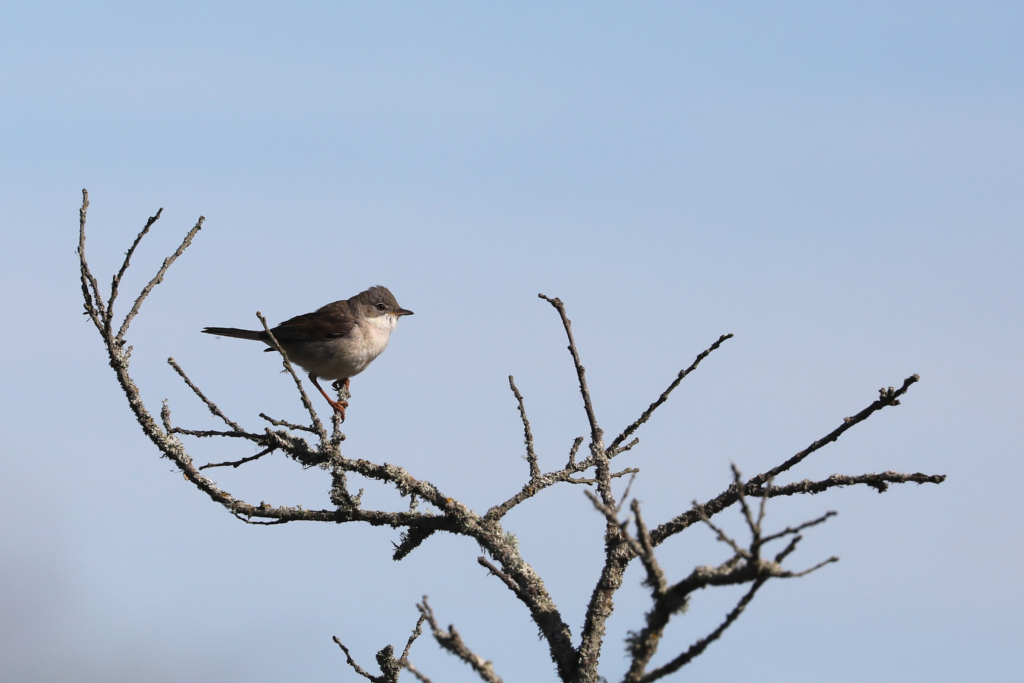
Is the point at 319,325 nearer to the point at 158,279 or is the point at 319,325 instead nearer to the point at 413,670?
the point at 158,279

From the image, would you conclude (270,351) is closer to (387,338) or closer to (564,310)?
(387,338)

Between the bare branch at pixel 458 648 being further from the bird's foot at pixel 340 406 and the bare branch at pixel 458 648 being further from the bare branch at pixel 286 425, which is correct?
the bird's foot at pixel 340 406

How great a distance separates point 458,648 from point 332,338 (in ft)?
18.0

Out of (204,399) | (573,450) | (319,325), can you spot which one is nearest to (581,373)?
(573,450)

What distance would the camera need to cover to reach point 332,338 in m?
8.78

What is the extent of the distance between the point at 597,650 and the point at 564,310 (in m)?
2.12

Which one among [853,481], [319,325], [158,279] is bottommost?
[853,481]

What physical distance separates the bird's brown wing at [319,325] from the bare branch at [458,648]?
17.8 ft

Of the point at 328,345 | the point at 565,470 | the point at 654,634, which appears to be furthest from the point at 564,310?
the point at 328,345

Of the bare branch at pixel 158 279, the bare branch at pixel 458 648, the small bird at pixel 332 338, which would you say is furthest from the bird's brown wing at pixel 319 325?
the bare branch at pixel 458 648

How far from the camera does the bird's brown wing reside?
8836 millimetres

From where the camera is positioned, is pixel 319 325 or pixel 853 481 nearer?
pixel 853 481

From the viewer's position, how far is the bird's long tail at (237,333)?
9.07 m

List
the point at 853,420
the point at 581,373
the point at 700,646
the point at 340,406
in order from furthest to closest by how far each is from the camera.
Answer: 1. the point at 340,406
2. the point at 581,373
3. the point at 853,420
4. the point at 700,646
